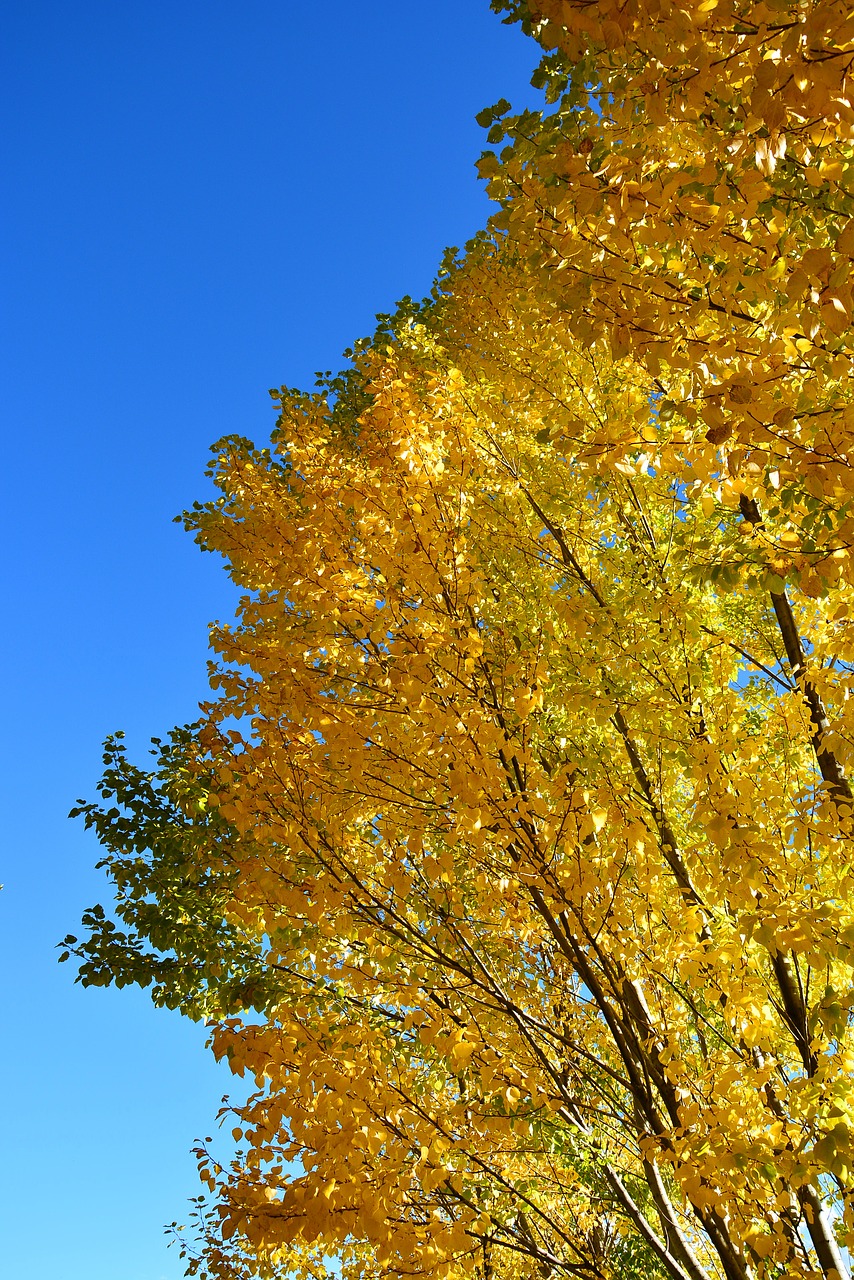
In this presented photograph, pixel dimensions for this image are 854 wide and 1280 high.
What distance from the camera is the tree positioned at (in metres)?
2.01

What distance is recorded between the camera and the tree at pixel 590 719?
2.01m

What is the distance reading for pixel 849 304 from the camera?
1.80m

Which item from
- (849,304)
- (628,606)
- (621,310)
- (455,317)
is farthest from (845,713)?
(455,317)

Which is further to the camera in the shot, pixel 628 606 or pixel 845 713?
pixel 628 606

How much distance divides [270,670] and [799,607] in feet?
8.69

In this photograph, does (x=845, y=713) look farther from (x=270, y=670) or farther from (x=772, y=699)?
(x=270, y=670)

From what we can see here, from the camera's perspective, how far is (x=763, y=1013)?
2684mm

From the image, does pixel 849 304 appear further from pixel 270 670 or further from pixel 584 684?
pixel 270 670

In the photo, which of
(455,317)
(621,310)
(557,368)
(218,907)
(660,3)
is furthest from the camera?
(455,317)

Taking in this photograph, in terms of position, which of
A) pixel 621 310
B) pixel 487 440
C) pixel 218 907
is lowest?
pixel 218 907

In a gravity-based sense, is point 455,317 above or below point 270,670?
above

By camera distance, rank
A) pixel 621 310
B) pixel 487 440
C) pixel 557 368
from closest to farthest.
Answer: pixel 621 310 → pixel 557 368 → pixel 487 440

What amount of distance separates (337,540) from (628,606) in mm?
1305

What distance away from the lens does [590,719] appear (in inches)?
147
